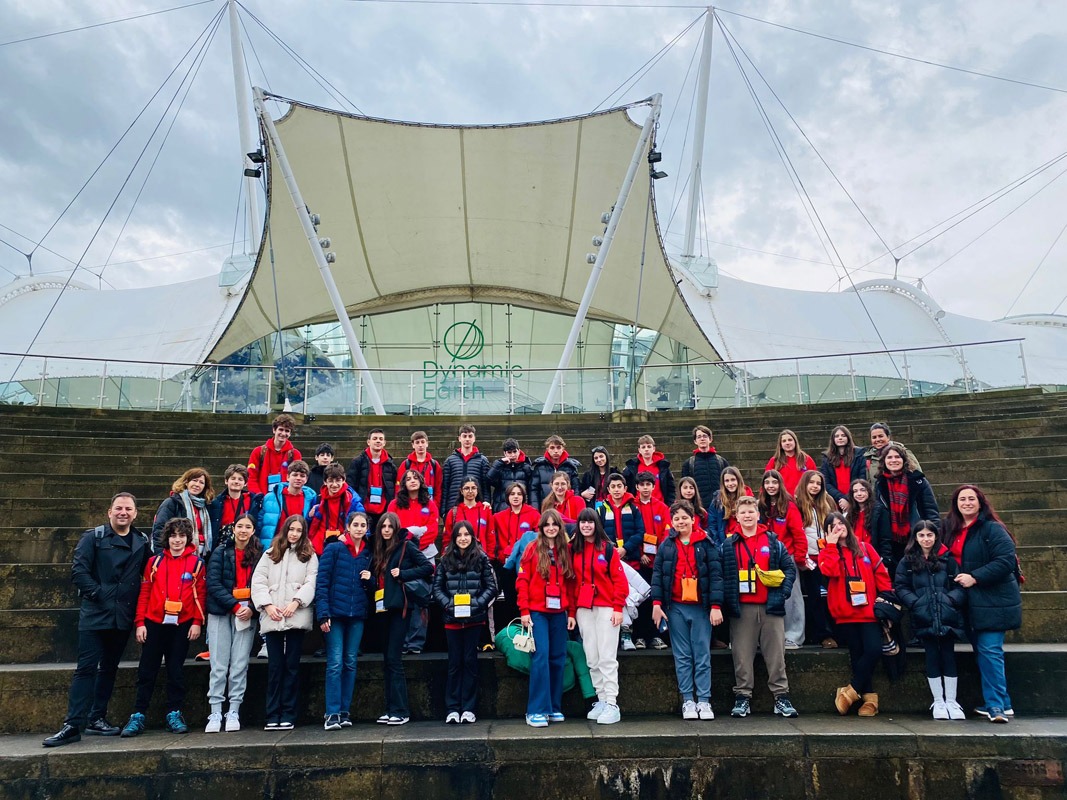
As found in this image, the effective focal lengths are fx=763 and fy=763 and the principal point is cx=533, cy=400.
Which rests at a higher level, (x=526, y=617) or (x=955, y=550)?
(x=955, y=550)

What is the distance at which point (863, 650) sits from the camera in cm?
499

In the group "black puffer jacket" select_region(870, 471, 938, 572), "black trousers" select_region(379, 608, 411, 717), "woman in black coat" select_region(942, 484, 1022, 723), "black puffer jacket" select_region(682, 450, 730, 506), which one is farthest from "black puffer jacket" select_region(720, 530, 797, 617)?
"black trousers" select_region(379, 608, 411, 717)

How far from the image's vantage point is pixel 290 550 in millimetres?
5129

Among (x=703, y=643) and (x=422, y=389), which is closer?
(x=703, y=643)

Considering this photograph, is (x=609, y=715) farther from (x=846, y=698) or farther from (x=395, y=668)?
(x=846, y=698)

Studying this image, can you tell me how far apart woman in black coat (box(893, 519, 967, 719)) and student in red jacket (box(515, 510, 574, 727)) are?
7.24 ft

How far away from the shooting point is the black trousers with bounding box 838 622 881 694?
493cm

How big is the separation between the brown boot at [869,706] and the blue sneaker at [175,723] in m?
4.32

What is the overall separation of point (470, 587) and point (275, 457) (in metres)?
2.68

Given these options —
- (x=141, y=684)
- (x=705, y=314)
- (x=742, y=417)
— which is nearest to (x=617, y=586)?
(x=141, y=684)

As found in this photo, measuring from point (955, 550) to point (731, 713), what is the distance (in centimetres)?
182

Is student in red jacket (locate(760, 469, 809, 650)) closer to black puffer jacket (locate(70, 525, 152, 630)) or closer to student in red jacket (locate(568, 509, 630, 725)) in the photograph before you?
student in red jacket (locate(568, 509, 630, 725))

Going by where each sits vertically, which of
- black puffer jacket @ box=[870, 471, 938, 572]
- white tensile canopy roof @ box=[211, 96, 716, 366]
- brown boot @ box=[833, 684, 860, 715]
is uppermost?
white tensile canopy roof @ box=[211, 96, 716, 366]

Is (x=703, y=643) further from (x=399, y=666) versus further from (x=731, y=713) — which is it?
(x=399, y=666)
